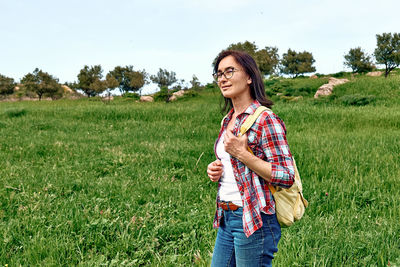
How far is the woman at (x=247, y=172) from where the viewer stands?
205 centimetres

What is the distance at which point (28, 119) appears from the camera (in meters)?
14.3

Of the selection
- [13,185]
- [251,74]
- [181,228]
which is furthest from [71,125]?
[251,74]

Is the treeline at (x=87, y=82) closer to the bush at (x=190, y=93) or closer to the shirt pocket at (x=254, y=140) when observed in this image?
the bush at (x=190, y=93)

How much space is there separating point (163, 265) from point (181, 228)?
2.78 feet

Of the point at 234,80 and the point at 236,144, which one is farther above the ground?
the point at 234,80

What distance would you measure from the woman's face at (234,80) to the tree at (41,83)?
152ft

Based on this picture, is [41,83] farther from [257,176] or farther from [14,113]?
[257,176]

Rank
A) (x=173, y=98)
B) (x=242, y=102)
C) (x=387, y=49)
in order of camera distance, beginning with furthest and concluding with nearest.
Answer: (x=387, y=49) → (x=173, y=98) → (x=242, y=102)

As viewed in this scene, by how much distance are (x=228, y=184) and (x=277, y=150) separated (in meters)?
0.48

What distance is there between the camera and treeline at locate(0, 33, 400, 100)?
33.2 metres

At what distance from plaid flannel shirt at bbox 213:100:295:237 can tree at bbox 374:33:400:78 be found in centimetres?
3704

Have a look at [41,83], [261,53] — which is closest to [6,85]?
[41,83]

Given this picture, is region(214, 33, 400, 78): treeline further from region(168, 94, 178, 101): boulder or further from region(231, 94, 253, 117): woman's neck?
region(231, 94, 253, 117): woman's neck

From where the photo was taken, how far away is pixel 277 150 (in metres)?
2.06
